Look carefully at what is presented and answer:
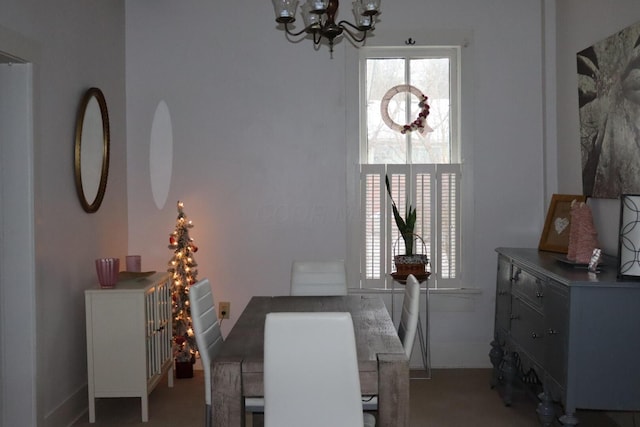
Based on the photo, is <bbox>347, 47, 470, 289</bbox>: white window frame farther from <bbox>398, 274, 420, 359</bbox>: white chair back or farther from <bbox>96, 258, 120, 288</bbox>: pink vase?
<bbox>96, 258, 120, 288</bbox>: pink vase

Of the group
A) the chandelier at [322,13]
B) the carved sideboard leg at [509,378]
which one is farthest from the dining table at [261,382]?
the carved sideboard leg at [509,378]

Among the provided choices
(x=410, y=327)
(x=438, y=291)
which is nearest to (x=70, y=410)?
(x=410, y=327)

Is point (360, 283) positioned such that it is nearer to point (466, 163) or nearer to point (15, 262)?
point (466, 163)

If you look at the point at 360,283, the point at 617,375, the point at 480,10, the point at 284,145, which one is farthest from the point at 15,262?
the point at 480,10

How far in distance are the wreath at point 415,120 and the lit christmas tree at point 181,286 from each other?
1691 mm

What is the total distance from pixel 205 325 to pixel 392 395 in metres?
0.99

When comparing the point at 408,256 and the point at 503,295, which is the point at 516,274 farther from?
the point at 408,256

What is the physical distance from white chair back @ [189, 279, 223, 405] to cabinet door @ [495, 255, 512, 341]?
199 cm

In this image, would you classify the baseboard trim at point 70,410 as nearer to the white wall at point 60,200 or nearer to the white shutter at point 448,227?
the white wall at point 60,200

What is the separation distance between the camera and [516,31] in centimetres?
506

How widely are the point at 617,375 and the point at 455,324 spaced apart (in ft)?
6.73

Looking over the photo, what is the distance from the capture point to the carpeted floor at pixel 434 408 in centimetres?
394

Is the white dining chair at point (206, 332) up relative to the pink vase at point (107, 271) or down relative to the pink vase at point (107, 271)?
down

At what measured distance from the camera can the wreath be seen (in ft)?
16.7
